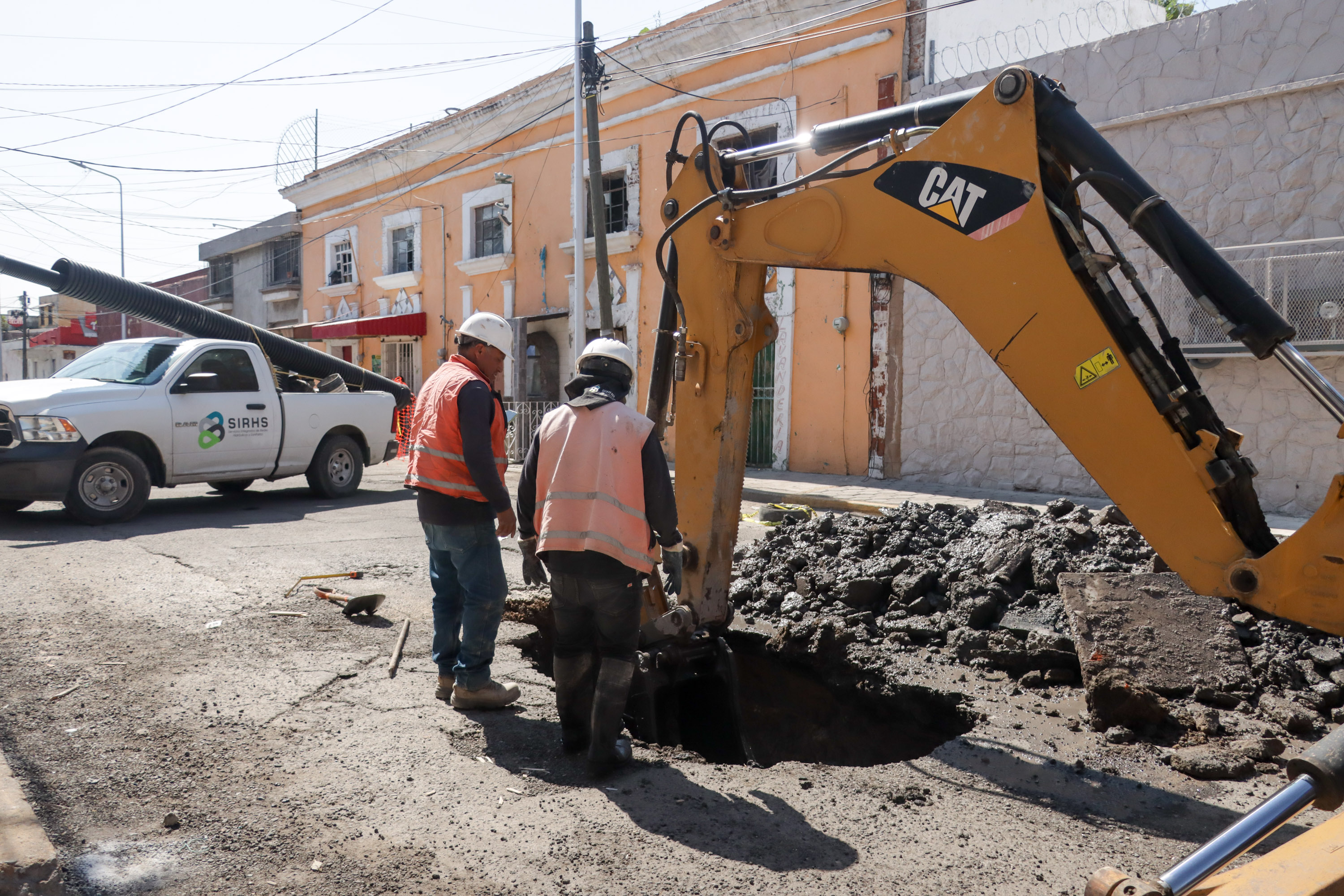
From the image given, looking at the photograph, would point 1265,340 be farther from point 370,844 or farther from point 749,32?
point 749,32

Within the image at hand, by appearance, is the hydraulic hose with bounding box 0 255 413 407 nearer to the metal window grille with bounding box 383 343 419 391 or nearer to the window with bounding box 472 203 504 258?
the window with bounding box 472 203 504 258

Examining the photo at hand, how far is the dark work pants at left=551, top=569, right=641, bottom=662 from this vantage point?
12.2 ft

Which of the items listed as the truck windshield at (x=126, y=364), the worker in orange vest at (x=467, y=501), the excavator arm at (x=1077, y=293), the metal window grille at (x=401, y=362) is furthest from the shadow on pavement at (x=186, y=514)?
the metal window grille at (x=401, y=362)

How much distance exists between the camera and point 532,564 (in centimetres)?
407

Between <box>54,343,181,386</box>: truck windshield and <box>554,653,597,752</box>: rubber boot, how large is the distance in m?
7.63

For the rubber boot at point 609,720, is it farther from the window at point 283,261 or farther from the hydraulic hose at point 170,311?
the window at point 283,261

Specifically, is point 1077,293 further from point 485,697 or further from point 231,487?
point 231,487

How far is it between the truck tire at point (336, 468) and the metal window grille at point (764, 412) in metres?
6.29

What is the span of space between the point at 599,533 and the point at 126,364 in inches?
327

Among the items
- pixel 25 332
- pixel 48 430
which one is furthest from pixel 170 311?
pixel 25 332

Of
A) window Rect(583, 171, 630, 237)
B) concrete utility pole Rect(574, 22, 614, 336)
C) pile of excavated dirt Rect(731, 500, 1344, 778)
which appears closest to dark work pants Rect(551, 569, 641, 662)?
pile of excavated dirt Rect(731, 500, 1344, 778)

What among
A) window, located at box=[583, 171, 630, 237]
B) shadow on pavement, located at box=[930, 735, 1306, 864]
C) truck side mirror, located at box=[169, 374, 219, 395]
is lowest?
shadow on pavement, located at box=[930, 735, 1306, 864]

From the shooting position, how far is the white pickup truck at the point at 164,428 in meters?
8.61

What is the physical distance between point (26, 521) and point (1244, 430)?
41.7 feet
